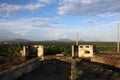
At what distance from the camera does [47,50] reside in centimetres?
4291

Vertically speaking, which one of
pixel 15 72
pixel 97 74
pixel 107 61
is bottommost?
pixel 97 74

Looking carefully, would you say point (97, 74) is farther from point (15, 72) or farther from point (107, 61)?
point (107, 61)

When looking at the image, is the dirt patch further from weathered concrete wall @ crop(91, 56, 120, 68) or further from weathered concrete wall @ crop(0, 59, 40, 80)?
Answer: weathered concrete wall @ crop(91, 56, 120, 68)

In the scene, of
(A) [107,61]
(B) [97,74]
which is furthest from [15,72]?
(A) [107,61]

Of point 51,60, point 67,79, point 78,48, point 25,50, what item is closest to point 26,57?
point 25,50

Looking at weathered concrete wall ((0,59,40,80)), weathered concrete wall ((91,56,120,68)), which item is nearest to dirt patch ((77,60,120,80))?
weathered concrete wall ((0,59,40,80))

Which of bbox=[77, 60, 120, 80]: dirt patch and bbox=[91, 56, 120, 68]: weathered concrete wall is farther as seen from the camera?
bbox=[91, 56, 120, 68]: weathered concrete wall

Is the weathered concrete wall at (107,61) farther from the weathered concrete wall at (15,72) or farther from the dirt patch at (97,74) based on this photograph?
the weathered concrete wall at (15,72)


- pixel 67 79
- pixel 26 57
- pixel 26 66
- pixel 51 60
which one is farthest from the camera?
pixel 26 57

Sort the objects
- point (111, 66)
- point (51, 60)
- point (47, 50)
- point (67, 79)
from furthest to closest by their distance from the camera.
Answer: point (47, 50) → point (51, 60) → point (111, 66) → point (67, 79)

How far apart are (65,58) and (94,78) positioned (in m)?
16.1

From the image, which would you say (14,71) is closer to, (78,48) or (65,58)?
(65,58)

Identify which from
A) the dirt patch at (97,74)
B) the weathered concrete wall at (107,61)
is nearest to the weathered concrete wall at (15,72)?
the dirt patch at (97,74)

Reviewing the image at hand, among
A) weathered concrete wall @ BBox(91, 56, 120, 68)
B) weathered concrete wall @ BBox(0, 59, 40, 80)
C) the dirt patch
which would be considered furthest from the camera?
weathered concrete wall @ BBox(91, 56, 120, 68)
